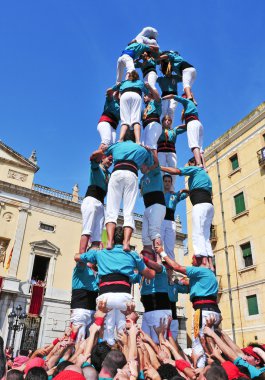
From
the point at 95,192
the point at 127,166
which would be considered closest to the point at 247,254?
the point at 95,192

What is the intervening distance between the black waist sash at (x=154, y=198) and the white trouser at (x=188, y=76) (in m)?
3.58

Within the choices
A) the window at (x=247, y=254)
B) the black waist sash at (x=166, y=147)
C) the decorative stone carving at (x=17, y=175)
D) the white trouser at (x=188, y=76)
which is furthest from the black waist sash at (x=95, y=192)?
the decorative stone carving at (x=17, y=175)

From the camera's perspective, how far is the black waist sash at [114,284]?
521 cm

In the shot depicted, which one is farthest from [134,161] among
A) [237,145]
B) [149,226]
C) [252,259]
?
[237,145]

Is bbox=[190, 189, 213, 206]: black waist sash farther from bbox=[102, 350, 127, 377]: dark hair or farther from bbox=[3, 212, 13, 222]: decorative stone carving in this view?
bbox=[3, 212, 13, 222]: decorative stone carving

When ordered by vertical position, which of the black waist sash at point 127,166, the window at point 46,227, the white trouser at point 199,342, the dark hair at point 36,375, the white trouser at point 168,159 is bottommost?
the dark hair at point 36,375

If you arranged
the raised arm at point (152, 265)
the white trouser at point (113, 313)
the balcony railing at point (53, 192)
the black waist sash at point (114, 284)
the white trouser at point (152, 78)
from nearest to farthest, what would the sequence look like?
the white trouser at point (113, 313) < the black waist sash at point (114, 284) < the raised arm at point (152, 265) < the white trouser at point (152, 78) < the balcony railing at point (53, 192)

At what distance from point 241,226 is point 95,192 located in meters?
17.0

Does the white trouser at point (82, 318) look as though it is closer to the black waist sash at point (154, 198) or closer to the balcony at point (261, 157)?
the black waist sash at point (154, 198)

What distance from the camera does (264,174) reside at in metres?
21.5

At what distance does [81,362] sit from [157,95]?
594cm

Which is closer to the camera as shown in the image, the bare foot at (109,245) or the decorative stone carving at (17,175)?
the bare foot at (109,245)

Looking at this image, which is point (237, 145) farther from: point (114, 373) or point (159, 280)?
point (114, 373)

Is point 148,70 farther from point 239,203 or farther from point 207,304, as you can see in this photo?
point 239,203
